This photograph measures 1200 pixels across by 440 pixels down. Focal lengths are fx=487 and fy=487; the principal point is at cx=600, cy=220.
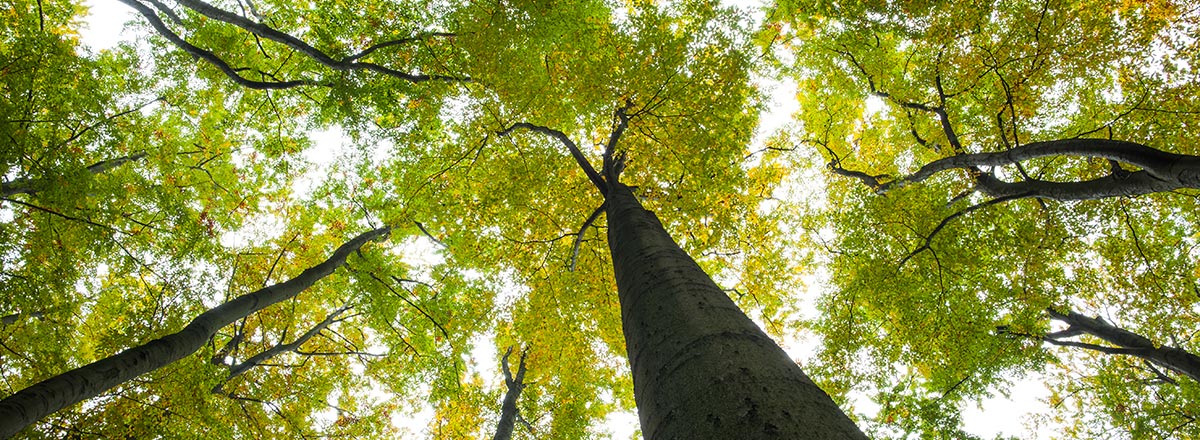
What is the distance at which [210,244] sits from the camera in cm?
686

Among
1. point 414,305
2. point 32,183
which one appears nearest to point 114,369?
point 32,183

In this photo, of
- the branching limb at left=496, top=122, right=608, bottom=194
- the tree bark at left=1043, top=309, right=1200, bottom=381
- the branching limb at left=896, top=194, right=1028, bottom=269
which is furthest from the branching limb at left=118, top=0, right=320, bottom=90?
the tree bark at left=1043, top=309, right=1200, bottom=381

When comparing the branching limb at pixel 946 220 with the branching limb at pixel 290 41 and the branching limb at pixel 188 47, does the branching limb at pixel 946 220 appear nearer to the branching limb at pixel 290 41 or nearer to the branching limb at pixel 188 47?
the branching limb at pixel 290 41

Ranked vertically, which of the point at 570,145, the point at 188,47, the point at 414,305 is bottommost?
the point at 414,305

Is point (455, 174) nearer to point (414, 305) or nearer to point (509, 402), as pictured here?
point (414, 305)

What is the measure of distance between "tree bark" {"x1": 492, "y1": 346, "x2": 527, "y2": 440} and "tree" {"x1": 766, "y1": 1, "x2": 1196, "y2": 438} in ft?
19.3

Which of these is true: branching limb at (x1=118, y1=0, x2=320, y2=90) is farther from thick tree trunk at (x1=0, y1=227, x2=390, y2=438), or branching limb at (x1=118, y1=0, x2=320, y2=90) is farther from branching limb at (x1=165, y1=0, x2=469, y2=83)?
thick tree trunk at (x1=0, y1=227, x2=390, y2=438)

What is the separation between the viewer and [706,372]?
1.72 m

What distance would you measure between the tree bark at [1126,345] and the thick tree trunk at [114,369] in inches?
478

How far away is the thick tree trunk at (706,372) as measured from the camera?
4.54ft

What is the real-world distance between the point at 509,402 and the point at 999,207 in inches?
367

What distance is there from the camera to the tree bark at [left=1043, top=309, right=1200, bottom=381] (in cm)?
706

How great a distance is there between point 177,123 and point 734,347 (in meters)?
12.5

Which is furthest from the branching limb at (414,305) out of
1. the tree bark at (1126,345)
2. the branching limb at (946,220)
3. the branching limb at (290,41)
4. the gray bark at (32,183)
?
the tree bark at (1126,345)
